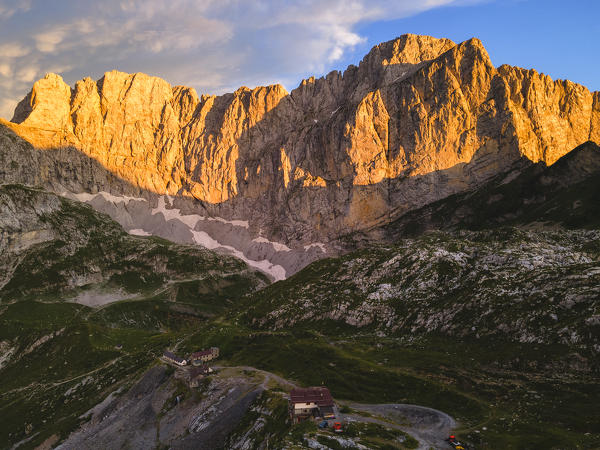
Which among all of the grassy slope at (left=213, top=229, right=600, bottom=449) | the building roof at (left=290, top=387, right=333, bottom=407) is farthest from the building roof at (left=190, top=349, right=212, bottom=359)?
the building roof at (left=290, top=387, right=333, bottom=407)

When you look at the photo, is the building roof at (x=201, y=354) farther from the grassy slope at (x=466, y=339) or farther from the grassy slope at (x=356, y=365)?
the grassy slope at (x=466, y=339)

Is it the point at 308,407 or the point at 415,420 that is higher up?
the point at 308,407

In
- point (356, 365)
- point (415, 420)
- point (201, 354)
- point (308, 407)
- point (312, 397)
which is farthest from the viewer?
point (201, 354)

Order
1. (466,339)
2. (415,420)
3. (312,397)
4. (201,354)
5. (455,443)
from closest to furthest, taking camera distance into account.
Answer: (455,443)
(415,420)
(312,397)
(466,339)
(201,354)

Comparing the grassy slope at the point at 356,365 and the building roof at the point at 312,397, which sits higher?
the building roof at the point at 312,397

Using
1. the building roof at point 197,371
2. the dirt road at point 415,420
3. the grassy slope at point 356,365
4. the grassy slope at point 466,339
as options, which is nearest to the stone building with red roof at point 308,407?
the dirt road at point 415,420

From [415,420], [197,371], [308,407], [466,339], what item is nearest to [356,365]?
[415,420]

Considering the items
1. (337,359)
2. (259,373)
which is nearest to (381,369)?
(337,359)

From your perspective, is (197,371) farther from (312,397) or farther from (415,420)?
(415,420)

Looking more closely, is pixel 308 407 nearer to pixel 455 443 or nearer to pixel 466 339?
pixel 455 443

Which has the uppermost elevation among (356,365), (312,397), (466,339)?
(312,397)

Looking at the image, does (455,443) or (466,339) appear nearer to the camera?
(455,443)
